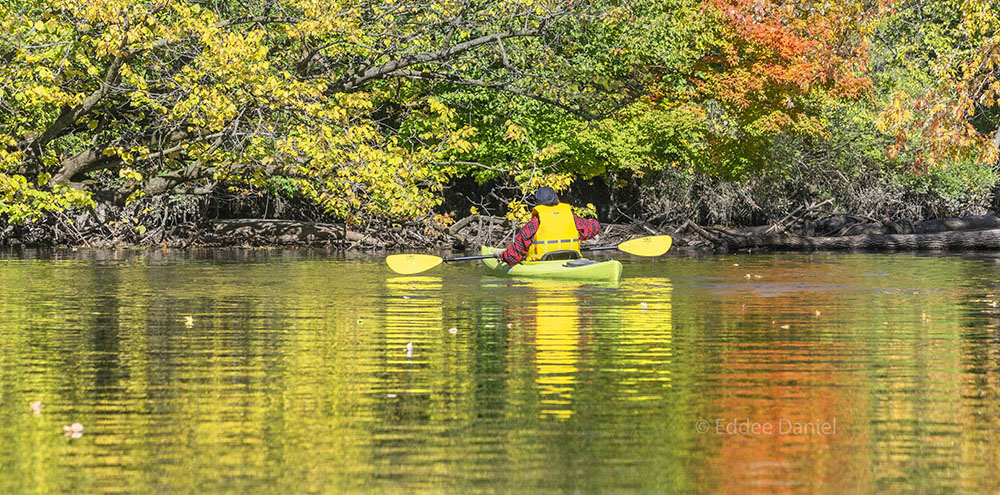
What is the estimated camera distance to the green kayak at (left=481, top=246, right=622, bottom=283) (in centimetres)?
2036

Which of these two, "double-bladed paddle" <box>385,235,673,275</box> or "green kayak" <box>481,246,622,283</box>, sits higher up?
"double-bladed paddle" <box>385,235,673,275</box>

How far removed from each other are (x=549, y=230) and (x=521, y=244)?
0.66 meters

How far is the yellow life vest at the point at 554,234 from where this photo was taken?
20.8m

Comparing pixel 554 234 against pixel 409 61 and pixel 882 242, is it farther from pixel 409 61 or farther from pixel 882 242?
pixel 882 242

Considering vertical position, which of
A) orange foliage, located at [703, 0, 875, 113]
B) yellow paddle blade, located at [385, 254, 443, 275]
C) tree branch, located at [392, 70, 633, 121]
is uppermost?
orange foliage, located at [703, 0, 875, 113]

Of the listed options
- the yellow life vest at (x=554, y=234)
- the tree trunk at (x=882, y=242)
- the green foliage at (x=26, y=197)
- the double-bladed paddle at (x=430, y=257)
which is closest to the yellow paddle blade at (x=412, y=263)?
the double-bladed paddle at (x=430, y=257)

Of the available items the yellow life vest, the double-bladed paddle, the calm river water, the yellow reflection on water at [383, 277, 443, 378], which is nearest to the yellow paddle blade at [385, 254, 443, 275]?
the double-bladed paddle

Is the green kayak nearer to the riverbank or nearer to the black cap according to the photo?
the black cap

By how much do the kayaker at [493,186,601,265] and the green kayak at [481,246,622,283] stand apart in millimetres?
177

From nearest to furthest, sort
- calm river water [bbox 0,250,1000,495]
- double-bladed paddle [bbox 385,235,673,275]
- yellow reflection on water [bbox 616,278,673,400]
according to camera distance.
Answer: calm river water [bbox 0,250,1000,495] < yellow reflection on water [bbox 616,278,673,400] < double-bladed paddle [bbox 385,235,673,275]

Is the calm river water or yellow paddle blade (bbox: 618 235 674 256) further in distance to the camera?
yellow paddle blade (bbox: 618 235 674 256)

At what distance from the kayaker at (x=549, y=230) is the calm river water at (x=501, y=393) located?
1.95 meters

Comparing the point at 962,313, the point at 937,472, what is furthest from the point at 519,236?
the point at 937,472

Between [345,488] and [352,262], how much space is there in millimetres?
22531
